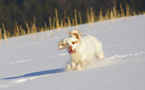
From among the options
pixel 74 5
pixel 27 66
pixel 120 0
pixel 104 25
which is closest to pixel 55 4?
pixel 74 5

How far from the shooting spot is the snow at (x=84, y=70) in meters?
4.97

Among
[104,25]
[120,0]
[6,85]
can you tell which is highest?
[120,0]

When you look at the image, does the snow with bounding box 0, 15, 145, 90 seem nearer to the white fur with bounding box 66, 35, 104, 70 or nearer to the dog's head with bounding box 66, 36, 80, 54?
the white fur with bounding box 66, 35, 104, 70

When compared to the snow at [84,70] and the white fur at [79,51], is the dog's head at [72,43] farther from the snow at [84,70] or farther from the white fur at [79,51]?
the snow at [84,70]

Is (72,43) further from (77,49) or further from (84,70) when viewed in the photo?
(84,70)

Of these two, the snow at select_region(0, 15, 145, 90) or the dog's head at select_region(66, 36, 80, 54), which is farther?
the dog's head at select_region(66, 36, 80, 54)

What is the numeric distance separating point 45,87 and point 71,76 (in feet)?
2.31

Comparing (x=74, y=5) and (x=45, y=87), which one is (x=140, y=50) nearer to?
(x=45, y=87)

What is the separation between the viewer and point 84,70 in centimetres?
657

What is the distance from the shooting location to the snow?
16.3 feet

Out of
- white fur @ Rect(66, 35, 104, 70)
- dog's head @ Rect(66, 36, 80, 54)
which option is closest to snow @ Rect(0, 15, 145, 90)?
white fur @ Rect(66, 35, 104, 70)

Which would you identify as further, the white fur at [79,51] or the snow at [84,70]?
the white fur at [79,51]

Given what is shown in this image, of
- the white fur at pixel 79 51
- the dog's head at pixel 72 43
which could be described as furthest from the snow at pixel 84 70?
the dog's head at pixel 72 43

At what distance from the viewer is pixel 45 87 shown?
5320 millimetres
